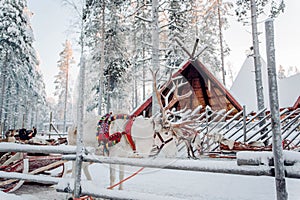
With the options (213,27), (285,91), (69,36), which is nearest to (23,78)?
(69,36)

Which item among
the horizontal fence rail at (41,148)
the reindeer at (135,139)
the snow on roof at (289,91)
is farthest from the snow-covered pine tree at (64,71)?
the reindeer at (135,139)

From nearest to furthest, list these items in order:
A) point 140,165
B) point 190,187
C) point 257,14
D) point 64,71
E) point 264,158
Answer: point 264,158, point 140,165, point 190,187, point 257,14, point 64,71

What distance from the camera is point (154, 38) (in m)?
7.79

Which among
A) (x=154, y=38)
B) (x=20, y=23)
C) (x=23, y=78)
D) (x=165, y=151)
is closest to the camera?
(x=165, y=151)

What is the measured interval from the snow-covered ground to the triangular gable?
3369mm

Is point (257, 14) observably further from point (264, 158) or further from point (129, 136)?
point (264, 158)

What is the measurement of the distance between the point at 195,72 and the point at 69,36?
9.02 metres

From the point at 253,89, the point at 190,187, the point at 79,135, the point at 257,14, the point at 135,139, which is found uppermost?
the point at 257,14

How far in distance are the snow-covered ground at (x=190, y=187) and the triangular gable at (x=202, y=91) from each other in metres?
3.37

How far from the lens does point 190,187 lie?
156 inches

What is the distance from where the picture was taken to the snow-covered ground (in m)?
3.38

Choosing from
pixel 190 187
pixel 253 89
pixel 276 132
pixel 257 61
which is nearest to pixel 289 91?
pixel 253 89

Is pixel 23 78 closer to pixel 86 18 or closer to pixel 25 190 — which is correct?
pixel 86 18

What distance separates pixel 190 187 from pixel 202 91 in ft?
17.8
